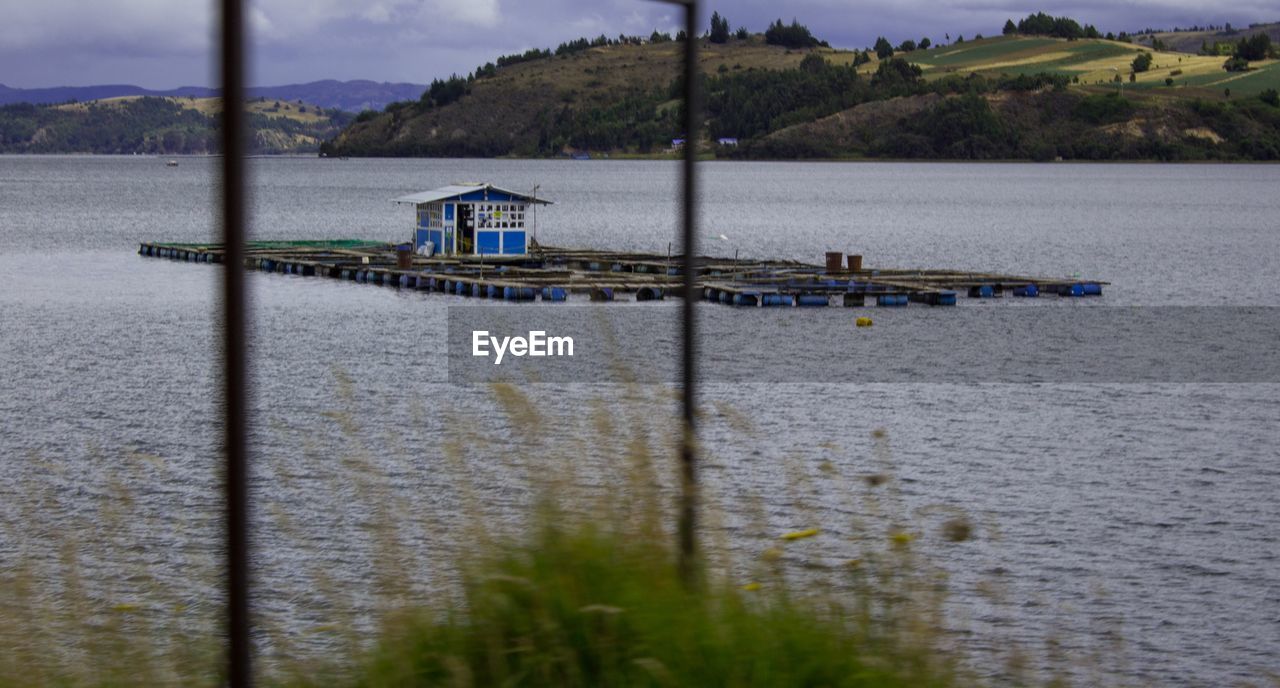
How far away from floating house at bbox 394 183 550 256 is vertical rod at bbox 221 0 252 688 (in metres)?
49.8

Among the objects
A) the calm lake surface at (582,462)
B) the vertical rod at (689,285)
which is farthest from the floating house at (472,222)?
the vertical rod at (689,285)

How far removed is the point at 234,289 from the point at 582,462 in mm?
3646

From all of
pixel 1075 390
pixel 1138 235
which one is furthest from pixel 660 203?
pixel 1075 390

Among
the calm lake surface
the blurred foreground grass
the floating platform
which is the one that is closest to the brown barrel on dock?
the floating platform

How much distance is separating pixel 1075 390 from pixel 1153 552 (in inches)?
564

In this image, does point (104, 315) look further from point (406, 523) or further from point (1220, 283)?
point (1220, 283)

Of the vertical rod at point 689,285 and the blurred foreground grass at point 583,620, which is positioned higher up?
the vertical rod at point 689,285

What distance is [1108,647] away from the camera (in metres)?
14.7

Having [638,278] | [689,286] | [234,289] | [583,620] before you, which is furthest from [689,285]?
[638,278]

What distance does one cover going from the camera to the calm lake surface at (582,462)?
1356 centimetres

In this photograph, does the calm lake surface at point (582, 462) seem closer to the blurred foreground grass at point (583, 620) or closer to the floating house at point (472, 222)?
the blurred foreground grass at point (583, 620)

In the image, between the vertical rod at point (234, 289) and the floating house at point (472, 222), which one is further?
the floating house at point (472, 222)

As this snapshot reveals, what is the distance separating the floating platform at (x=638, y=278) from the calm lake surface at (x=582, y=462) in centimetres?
112

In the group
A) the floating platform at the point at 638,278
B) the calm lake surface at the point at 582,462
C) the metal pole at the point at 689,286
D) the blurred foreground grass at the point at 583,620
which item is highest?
the metal pole at the point at 689,286
